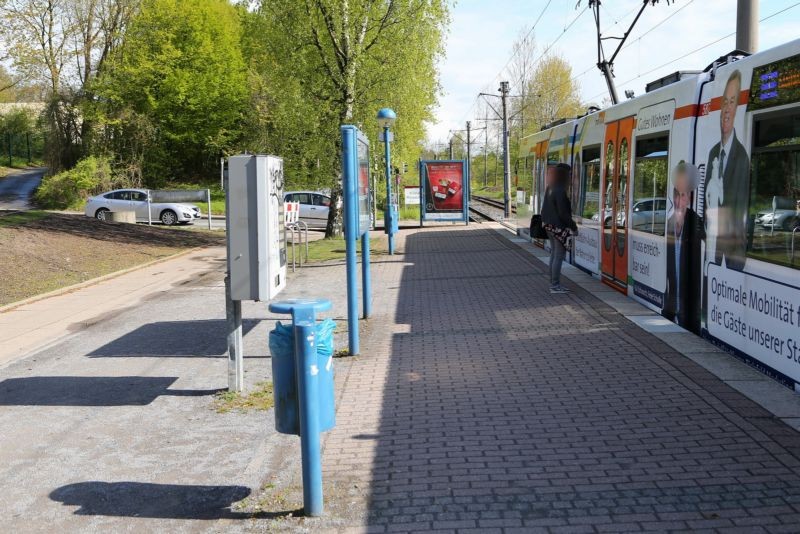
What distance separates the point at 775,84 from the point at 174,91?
146 ft

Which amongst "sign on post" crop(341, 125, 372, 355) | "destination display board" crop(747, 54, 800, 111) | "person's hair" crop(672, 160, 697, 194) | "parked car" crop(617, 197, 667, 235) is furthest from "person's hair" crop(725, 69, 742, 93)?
"sign on post" crop(341, 125, 372, 355)

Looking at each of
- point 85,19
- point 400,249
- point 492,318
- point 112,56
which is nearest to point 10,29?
point 85,19

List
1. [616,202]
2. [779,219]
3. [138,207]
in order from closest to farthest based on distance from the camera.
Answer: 1. [779,219]
2. [616,202]
3. [138,207]

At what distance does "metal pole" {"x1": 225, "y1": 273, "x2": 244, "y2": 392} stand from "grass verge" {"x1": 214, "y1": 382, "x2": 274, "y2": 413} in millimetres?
102

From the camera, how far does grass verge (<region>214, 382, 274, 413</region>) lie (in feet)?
20.8

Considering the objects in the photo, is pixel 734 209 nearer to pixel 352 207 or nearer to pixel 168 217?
pixel 352 207

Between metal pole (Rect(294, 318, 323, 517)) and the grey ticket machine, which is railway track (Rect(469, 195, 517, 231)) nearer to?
the grey ticket machine

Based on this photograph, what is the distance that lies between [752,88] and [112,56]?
39814 millimetres

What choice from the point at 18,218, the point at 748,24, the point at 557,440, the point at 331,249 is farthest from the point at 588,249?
the point at 18,218

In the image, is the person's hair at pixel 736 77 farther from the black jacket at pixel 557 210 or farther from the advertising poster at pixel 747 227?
the black jacket at pixel 557 210

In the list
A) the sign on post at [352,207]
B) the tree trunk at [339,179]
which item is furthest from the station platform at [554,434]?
the tree trunk at [339,179]

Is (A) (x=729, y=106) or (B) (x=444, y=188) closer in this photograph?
(A) (x=729, y=106)

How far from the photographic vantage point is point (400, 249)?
20125mm

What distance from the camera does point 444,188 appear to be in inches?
1094
